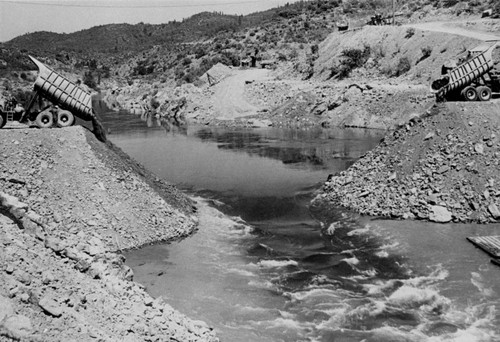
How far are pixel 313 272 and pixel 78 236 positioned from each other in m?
7.92

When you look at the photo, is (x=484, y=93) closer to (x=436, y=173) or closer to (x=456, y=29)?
(x=436, y=173)

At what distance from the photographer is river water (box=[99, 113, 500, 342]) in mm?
14516

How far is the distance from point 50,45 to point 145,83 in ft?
362

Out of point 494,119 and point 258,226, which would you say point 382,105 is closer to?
point 494,119

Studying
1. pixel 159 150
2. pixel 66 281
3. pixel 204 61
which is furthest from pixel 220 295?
pixel 204 61

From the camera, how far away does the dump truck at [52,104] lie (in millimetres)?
21844

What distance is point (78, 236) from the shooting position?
1474 cm

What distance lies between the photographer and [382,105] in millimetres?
47531

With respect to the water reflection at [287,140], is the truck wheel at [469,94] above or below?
above

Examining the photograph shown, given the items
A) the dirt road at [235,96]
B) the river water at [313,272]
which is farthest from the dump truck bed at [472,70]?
the dirt road at [235,96]

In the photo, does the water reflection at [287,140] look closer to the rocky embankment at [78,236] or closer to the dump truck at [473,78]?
the dump truck at [473,78]

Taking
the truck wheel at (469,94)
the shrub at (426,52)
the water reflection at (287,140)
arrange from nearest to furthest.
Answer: the truck wheel at (469,94) → the water reflection at (287,140) → the shrub at (426,52)

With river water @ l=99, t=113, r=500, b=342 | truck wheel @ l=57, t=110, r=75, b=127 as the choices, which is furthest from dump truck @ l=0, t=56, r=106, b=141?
river water @ l=99, t=113, r=500, b=342

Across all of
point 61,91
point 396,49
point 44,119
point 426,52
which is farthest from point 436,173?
point 396,49
